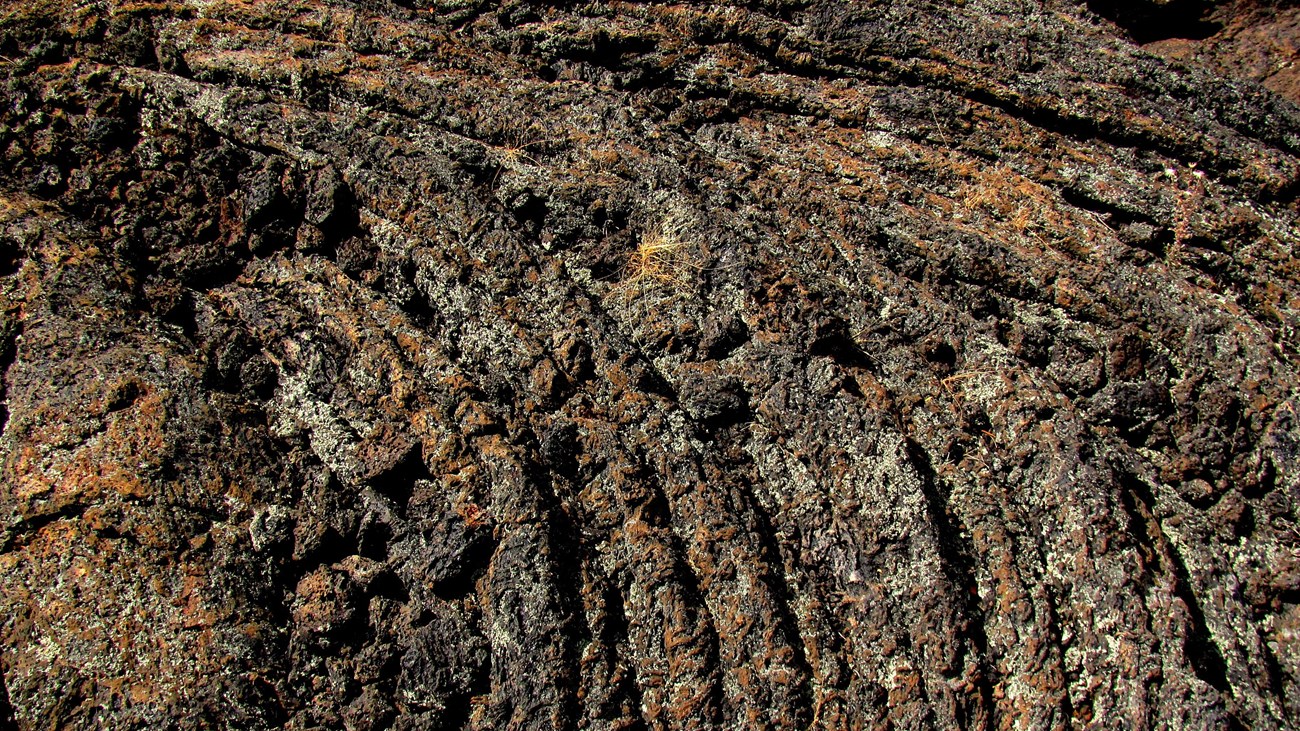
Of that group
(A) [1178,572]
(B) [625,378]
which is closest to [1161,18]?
(A) [1178,572]

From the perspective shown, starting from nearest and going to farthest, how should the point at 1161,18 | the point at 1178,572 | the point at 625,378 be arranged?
1. the point at 1178,572
2. the point at 625,378
3. the point at 1161,18

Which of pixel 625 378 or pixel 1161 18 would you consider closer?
pixel 625 378

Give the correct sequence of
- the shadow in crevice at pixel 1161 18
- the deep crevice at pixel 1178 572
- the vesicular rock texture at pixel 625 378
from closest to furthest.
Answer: the vesicular rock texture at pixel 625 378 → the deep crevice at pixel 1178 572 → the shadow in crevice at pixel 1161 18

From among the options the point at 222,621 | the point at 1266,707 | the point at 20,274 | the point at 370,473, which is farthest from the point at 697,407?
the point at 20,274

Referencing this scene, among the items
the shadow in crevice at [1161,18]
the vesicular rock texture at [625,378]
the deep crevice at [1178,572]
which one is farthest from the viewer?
the shadow in crevice at [1161,18]

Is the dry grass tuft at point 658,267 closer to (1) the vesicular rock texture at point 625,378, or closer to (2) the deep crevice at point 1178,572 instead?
(1) the vesicular rock texture at point 625,378

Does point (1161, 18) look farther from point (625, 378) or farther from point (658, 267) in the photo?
point (625, 378)

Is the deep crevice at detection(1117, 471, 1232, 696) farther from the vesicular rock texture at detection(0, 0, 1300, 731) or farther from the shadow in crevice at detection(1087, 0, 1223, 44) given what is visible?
the shadow in crevice at detection(1087, 0, 1223, 44)

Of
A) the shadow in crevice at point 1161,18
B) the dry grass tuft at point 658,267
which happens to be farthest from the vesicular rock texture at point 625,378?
the shadow in crevice at point 1161,18

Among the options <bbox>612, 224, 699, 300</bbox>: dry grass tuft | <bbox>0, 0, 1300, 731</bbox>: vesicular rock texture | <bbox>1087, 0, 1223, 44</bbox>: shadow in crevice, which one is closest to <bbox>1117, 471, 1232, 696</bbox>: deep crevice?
<bbox>0, 0, 1300, 731</bbox>: vesicular rock texture
